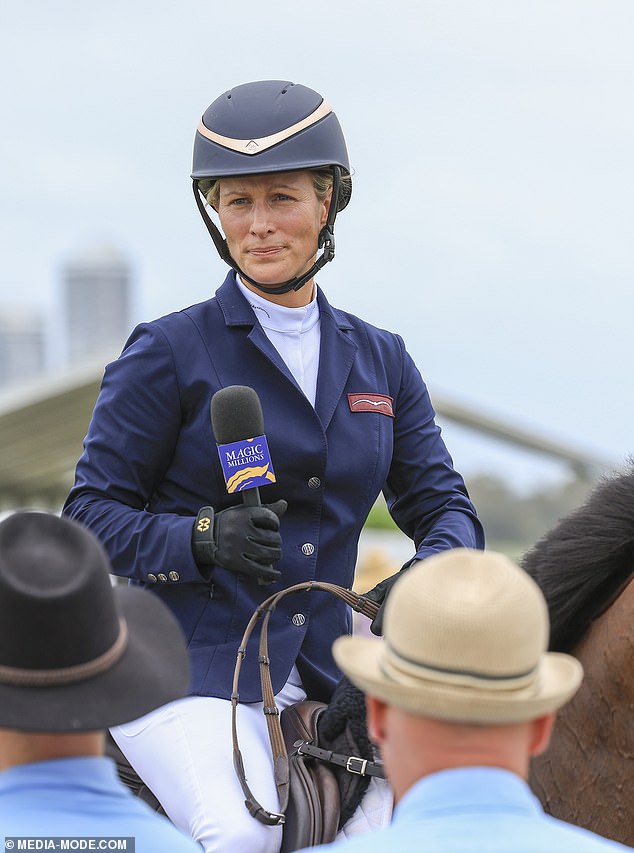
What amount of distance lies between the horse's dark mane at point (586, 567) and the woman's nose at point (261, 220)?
129 cm

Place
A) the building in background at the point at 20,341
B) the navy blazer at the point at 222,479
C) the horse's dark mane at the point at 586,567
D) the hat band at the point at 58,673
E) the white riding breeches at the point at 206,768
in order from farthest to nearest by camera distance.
Result: 1. the building in background at the point at 20,341
2. the navy blazer at the point at 222,479
3. the horse's dark mane at the point at 586,567
4. the white riding breeches at the point at 206,768
5. the hat band at the point at 58,673

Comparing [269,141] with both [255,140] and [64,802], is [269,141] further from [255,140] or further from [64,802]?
[64,802]

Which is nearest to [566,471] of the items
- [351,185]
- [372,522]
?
[372,522]

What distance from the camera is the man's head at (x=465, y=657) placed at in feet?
6.70

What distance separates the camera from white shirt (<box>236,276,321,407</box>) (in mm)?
4336

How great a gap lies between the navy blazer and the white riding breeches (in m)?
0.11

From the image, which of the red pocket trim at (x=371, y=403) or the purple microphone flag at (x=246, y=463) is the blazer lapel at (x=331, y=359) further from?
the purple microphone flag at (x=246, y=463)

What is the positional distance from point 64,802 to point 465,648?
2.23 ft

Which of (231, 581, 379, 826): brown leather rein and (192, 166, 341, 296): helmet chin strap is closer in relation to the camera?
(231, 581, 379, 826): brown leather rein

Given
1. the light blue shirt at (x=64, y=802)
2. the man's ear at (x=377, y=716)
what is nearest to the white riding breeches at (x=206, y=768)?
the light blue shirt at (x=64, y=802)

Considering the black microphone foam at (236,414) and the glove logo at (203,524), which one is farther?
the glove logo at (203,524)

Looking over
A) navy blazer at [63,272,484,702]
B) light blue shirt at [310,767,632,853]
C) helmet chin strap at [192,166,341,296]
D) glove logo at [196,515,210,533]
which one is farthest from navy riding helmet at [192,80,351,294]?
light blue shirt at [310,767,632,853]

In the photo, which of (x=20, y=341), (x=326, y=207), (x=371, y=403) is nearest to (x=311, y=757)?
(x=371, y=403)

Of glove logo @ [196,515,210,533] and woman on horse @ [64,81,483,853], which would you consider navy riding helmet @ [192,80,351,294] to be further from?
glove logo @ [196,515,210,533]
